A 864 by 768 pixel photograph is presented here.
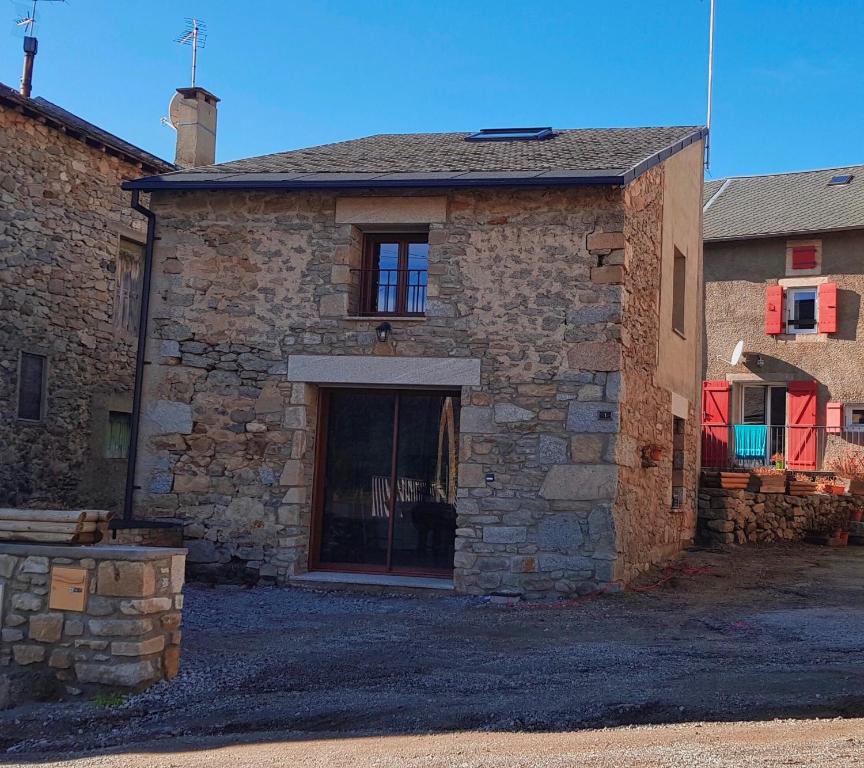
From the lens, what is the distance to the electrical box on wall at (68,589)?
5.78 metres

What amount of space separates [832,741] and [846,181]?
1943 cm

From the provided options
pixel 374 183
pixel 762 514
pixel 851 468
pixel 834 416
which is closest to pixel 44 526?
pixel 374 183

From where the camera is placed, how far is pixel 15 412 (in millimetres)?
12703

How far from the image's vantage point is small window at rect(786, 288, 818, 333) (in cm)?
1969

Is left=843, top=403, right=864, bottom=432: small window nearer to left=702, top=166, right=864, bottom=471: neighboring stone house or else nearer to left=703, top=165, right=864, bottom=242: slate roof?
left=702, top=166, right=864, bottom=471: neighboring stone house

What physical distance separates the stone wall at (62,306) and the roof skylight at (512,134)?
5.31 metres

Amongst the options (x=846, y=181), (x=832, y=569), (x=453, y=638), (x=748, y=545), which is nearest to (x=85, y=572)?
(x=453, y=638)

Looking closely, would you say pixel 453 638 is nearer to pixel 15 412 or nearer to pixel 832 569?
pixel 832 569

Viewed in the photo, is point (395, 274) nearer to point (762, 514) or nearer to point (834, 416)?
point (762, 514)

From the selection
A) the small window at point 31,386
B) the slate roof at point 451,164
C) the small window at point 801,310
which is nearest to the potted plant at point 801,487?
the slate roof at point 451,164

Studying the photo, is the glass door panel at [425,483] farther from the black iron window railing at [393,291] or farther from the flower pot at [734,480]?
the flower pot at [734,480]

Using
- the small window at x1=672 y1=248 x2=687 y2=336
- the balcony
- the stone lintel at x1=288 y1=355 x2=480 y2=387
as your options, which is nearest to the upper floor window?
the stone lintel at x1=288 y1=355 x2=480 y2=387

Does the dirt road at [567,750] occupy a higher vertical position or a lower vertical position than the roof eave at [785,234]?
lower

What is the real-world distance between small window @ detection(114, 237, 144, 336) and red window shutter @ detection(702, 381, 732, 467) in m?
9.09
